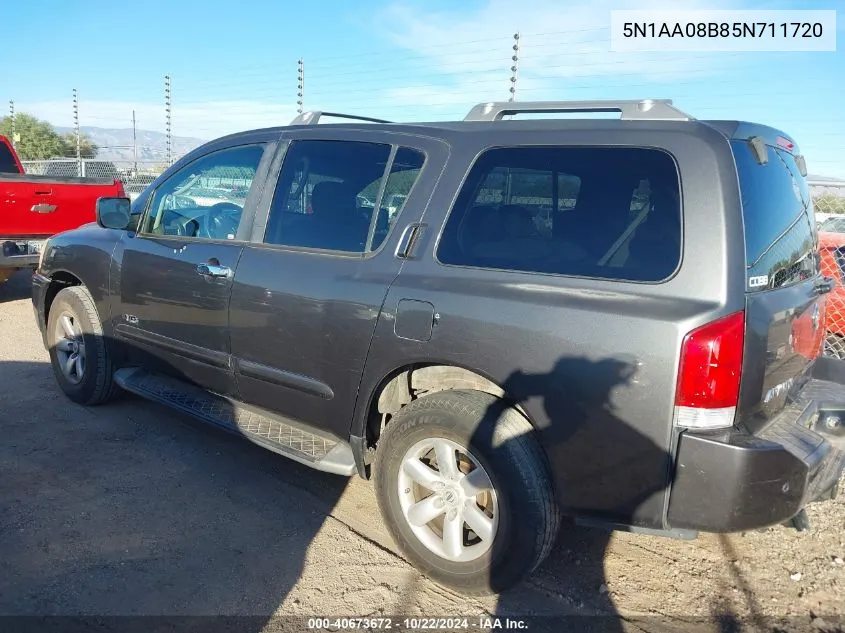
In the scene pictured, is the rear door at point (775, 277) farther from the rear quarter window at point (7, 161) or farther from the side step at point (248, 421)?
the rear quarter window at point (7, 161)

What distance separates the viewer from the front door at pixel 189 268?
144 inches

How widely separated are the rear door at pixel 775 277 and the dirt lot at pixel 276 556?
37.1 inches

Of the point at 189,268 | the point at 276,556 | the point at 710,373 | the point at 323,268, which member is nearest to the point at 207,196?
the point at 189,268

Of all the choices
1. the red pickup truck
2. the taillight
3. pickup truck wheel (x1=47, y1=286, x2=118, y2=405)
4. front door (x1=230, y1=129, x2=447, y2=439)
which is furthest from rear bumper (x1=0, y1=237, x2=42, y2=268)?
the taillight

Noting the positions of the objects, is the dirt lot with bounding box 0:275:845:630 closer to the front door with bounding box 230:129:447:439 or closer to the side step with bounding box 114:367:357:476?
the side step with bounding box 114:367:357:476

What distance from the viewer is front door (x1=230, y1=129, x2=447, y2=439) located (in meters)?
2.99

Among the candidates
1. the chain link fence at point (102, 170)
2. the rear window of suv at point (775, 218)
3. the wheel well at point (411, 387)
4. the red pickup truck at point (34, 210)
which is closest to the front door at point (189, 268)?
the wheel well at point (411, 387)

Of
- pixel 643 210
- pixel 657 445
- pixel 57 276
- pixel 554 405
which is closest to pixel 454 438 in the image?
pixel 554 405

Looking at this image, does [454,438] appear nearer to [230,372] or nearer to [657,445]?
[657,445]

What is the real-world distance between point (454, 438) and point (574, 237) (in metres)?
0.92

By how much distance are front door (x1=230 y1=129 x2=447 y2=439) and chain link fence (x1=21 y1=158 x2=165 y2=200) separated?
427 inches

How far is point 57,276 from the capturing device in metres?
4.87

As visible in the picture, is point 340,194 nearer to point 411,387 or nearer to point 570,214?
point 411,387

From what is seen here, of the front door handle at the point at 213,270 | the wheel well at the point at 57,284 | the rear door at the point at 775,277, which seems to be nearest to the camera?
the rear door at the point at 775,277
